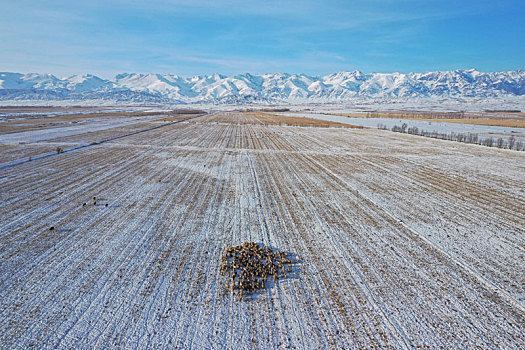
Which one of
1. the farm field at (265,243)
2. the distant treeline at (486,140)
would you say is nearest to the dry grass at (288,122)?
the distant treeline at (486,140)

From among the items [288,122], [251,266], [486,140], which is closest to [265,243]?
[251,266]

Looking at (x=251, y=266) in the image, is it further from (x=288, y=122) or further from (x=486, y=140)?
(x=288, y=122)

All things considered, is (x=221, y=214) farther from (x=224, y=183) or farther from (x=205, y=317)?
(x=205, y=317)

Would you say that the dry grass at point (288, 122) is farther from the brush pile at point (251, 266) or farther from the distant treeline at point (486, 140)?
the brush pile at point (251, 266)

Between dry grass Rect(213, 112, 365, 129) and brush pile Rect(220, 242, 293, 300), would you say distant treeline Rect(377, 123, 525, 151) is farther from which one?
brush pile Rect(220, 242, 293, 300)

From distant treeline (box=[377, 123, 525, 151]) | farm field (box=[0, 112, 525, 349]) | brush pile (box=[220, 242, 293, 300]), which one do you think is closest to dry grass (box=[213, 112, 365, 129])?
distant treeline (box=[377, 123, 525, 151])
